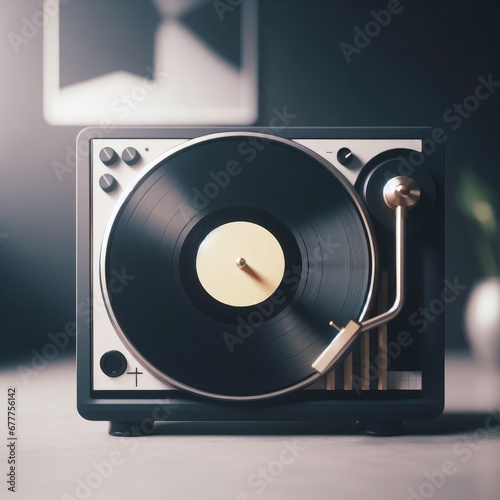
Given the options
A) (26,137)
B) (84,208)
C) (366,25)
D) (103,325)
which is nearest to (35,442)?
(103,325)

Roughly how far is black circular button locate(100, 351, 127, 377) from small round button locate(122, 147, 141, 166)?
20 cm

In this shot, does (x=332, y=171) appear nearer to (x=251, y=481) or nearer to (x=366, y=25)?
(x=251, y=481)

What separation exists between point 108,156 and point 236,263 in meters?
0.17

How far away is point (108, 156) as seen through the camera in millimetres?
716

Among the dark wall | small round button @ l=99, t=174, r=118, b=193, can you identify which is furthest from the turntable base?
the dark wall

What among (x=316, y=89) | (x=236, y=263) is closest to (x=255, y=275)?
(x=236, y=263)

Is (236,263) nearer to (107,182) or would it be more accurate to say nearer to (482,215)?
(107,182)

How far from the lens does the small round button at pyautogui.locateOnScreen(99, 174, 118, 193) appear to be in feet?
2.35

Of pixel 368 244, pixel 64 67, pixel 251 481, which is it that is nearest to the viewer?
pixel 251 481

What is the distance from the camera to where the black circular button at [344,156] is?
28.1 inches

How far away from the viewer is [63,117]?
1.40 meters

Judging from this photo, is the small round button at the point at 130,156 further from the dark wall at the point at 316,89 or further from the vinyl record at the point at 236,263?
the dark wall at the point at 316,89

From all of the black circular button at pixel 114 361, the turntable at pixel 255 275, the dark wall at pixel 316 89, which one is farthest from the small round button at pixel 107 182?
the dark wall at pixel 316 89

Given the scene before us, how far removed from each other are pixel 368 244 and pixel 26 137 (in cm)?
93
